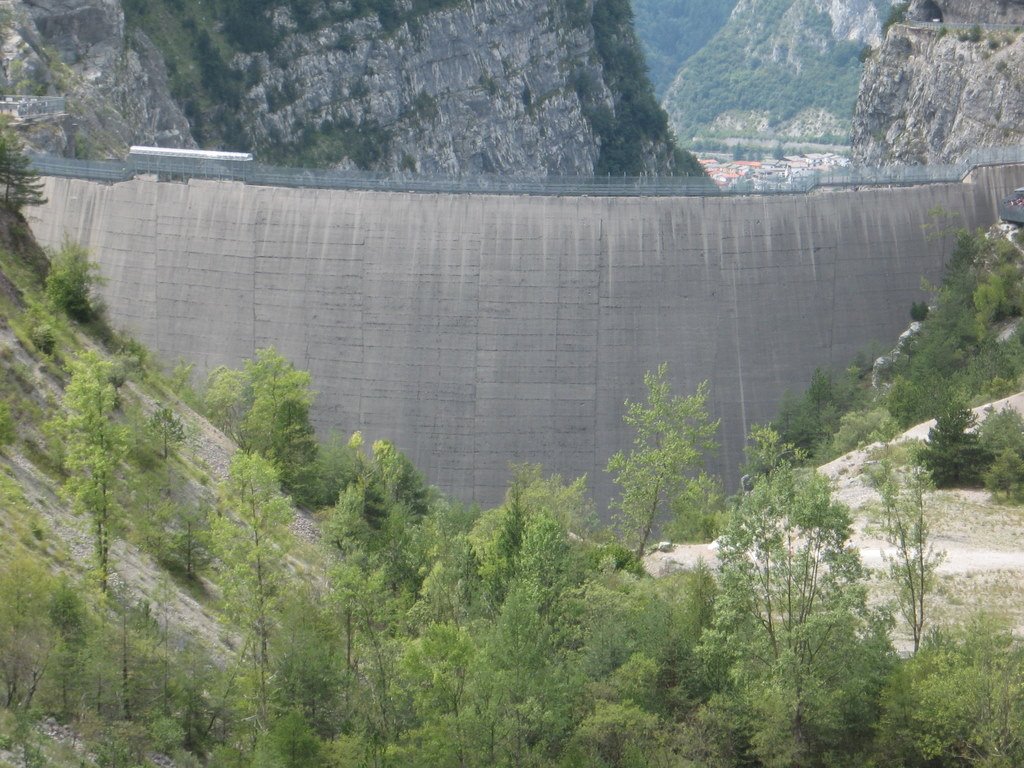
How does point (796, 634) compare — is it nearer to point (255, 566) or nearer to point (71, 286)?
point (255, 566)

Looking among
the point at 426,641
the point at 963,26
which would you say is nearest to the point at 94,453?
the point at 426,641

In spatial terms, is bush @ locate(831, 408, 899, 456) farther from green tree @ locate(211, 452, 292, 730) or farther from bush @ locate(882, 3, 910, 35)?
bush @ locate(882, 3, 910, 35)

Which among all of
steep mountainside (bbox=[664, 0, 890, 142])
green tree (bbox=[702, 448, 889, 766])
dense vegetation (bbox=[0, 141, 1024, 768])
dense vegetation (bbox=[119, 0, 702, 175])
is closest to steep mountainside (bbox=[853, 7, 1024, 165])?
dense vegetation (bbox=[119, 0, 702, 175])

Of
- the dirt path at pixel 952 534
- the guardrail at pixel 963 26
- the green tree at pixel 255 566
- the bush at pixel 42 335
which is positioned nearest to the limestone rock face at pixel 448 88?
the guardrail at pixel 963 26

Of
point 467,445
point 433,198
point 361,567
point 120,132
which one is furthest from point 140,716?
point 120,132

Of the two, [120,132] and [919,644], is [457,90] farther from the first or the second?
[919,644]

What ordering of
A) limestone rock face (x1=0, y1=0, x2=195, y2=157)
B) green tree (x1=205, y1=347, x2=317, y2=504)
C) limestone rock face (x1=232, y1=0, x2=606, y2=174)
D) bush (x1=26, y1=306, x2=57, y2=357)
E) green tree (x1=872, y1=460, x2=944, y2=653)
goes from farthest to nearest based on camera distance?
limestone rock face (x1=232, y1=0, x2=606, y2=174) → limestone rock face (x1=0, y1=0, x2=195, y2=157) → green tree (x1=205, y1=347, x2=317, y2=504) → bush (x1=26, y1=306, x2=57, y2=357) → green tree (x1=872, y1=460, x2=944, y2=653)
